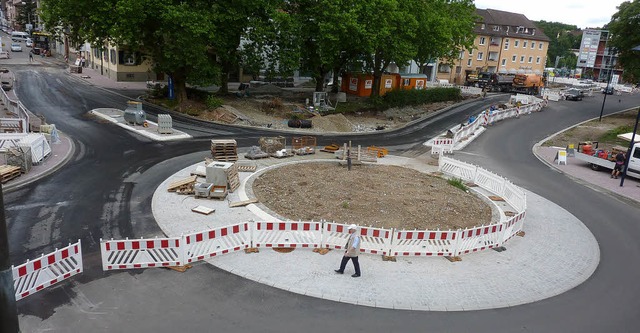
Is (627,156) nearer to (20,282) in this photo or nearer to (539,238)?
(539,238)

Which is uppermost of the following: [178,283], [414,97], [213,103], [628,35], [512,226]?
[628,35]

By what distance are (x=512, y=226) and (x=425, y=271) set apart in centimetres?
435

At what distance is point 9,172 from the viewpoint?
1855cm

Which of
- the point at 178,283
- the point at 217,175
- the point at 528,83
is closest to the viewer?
the point at 178,283

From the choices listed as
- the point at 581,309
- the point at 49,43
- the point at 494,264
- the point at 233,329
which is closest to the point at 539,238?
the point at 494,264

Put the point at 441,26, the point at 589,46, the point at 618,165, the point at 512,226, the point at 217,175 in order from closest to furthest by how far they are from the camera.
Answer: the point at 512,226, the point at 217,175, the point at 618,165, the point at 441,26, the point at 589,46

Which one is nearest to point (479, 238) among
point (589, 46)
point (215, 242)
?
point (215, 242)

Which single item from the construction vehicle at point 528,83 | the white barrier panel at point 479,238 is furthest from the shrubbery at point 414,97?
the white barrier panel at point 479,238

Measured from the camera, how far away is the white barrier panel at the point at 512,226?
49.2 ft

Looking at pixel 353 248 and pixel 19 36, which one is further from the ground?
pixel 19 36

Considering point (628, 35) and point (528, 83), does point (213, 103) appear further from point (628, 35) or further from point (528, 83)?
point (528, 83)

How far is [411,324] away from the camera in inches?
409

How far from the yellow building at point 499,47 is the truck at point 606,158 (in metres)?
52.8

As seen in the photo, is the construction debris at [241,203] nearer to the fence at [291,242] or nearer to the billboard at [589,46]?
the fence at [291,242]
